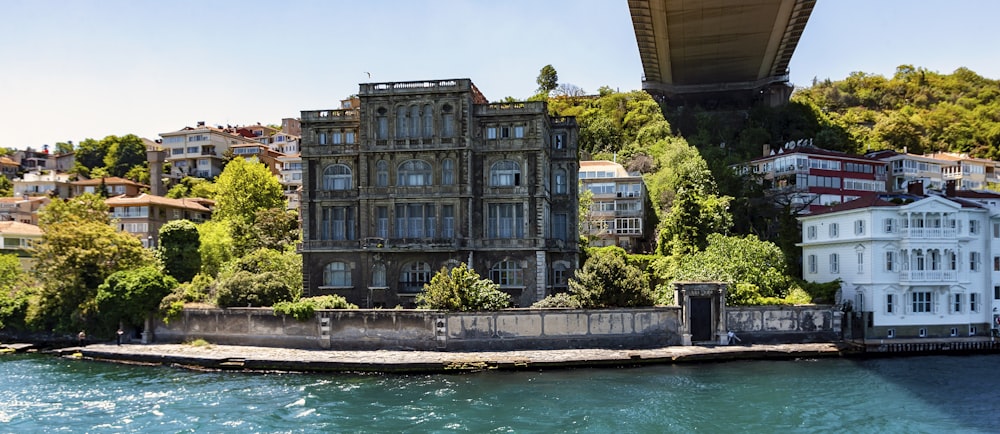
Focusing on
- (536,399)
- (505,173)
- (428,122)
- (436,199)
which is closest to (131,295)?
(436,199)

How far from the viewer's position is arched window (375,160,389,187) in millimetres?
48281

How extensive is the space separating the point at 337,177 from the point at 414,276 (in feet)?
27.9

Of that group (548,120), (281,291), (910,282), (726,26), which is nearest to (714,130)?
(726,26)

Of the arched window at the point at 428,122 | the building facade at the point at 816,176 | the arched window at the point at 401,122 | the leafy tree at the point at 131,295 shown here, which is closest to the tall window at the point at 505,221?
the arched window at the point at 428,122

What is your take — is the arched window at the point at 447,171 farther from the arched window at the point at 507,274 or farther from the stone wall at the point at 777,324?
the stone wall at the point at 777,324

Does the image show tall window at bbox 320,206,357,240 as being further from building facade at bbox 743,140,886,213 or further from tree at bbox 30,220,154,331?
building facade at bbox 743,140,886,213

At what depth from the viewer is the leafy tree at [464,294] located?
134 feet

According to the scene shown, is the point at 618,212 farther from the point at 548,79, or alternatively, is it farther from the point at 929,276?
the point at 548,79

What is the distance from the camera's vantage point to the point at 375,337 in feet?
135

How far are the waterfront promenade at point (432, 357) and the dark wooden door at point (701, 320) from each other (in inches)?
52.8

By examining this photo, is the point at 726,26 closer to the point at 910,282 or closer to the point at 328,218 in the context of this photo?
the point at 910,282

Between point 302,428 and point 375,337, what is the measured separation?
13.9 m

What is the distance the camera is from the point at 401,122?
48.2 metres

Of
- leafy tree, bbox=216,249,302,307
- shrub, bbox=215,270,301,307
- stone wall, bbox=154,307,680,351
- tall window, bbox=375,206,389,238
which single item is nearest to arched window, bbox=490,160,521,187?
tall window, bbox=375,206,389,238
